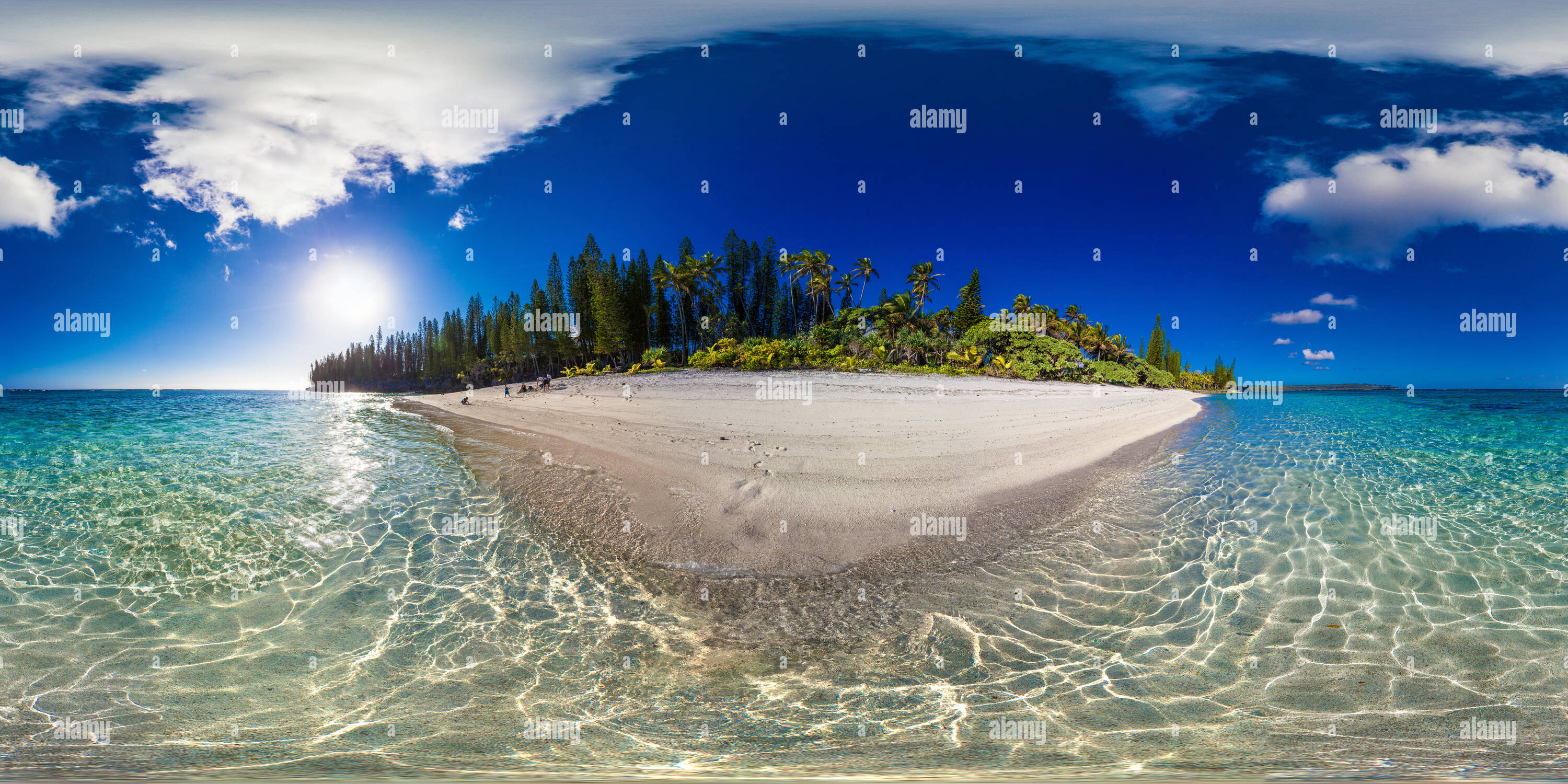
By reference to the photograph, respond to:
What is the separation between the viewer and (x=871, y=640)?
4.34 meters

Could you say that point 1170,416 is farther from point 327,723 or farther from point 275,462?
point 275,462

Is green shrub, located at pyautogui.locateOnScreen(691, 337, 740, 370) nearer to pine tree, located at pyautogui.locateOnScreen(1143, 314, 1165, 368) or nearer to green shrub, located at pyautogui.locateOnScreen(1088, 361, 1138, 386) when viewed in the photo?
green shrub, located at pyautogui.locateOnScreen(1088, 361, 1138, 386)

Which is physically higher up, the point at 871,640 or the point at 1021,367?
the point at 1021,367

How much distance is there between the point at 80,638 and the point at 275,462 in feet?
25.2

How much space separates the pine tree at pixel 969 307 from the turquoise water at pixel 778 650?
111ft

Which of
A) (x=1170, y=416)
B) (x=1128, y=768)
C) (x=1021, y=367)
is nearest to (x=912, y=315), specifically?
(x=1021, y=367)

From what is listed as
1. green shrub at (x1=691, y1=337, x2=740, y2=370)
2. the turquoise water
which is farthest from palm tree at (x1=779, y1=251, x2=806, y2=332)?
the turquoise water

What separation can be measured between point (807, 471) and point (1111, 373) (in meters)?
36.4

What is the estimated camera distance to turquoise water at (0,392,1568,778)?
312 cm

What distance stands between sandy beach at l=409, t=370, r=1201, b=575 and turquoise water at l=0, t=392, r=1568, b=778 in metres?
0.74

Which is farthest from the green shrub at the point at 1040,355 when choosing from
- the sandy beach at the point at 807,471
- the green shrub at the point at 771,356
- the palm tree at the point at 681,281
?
the palm tree at the point at 681,281

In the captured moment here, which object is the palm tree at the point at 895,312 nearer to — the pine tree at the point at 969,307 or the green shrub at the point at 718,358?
the pine tree at the point at 969,307

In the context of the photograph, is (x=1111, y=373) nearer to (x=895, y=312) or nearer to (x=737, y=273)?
(x=895, y=312)

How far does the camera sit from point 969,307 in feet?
138
